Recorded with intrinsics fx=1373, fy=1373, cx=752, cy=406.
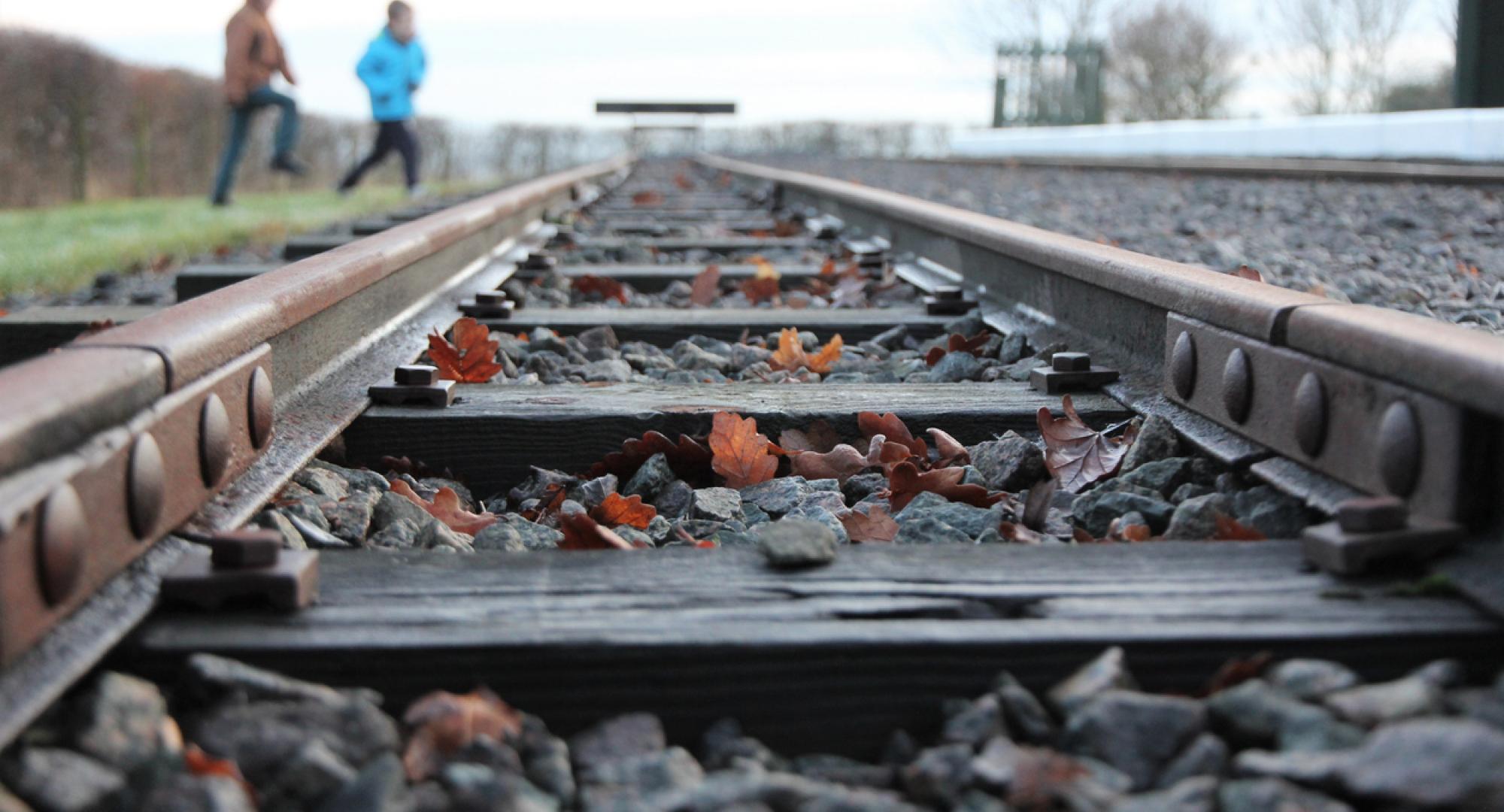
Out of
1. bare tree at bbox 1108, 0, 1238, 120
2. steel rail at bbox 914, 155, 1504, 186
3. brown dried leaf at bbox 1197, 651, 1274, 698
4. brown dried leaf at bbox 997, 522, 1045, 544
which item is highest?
bare tree at bbox 1108, 0, 1238, 120

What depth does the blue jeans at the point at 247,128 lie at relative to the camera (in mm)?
11023

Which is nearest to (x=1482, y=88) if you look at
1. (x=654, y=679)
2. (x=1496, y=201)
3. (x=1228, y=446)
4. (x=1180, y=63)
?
(x=1496, y=201)

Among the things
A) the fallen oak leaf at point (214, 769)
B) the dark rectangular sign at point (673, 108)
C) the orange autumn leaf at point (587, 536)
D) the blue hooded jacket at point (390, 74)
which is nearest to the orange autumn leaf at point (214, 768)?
the fallen oak leaf at point (214, 769)

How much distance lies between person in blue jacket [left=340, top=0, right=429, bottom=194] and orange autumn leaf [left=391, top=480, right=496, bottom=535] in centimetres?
1076

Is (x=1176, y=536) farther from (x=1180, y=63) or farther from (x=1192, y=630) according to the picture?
(x=1180, y=63)

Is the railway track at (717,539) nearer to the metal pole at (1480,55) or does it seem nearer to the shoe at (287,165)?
the shoe at (287,165)

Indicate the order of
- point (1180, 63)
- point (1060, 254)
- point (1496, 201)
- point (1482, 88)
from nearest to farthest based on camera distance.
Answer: point (1060, 254)
point (1496, 201)
point (1482, 88)
point (1180, 63)

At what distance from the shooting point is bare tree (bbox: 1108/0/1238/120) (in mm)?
40562

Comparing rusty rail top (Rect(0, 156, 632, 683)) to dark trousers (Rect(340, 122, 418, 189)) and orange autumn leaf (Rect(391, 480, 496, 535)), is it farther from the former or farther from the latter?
dark trousers (Rect(340, 122, 418, 189))

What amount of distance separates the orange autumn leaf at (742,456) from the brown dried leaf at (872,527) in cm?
29

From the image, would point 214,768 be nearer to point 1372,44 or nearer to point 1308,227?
point 1308,227

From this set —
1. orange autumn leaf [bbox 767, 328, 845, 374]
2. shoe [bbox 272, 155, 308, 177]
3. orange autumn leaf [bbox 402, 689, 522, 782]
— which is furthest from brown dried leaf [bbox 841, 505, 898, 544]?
shoe [bbox 272, 155, 308, 177]

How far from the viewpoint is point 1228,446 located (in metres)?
1.85

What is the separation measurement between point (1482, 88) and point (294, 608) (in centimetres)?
1275
